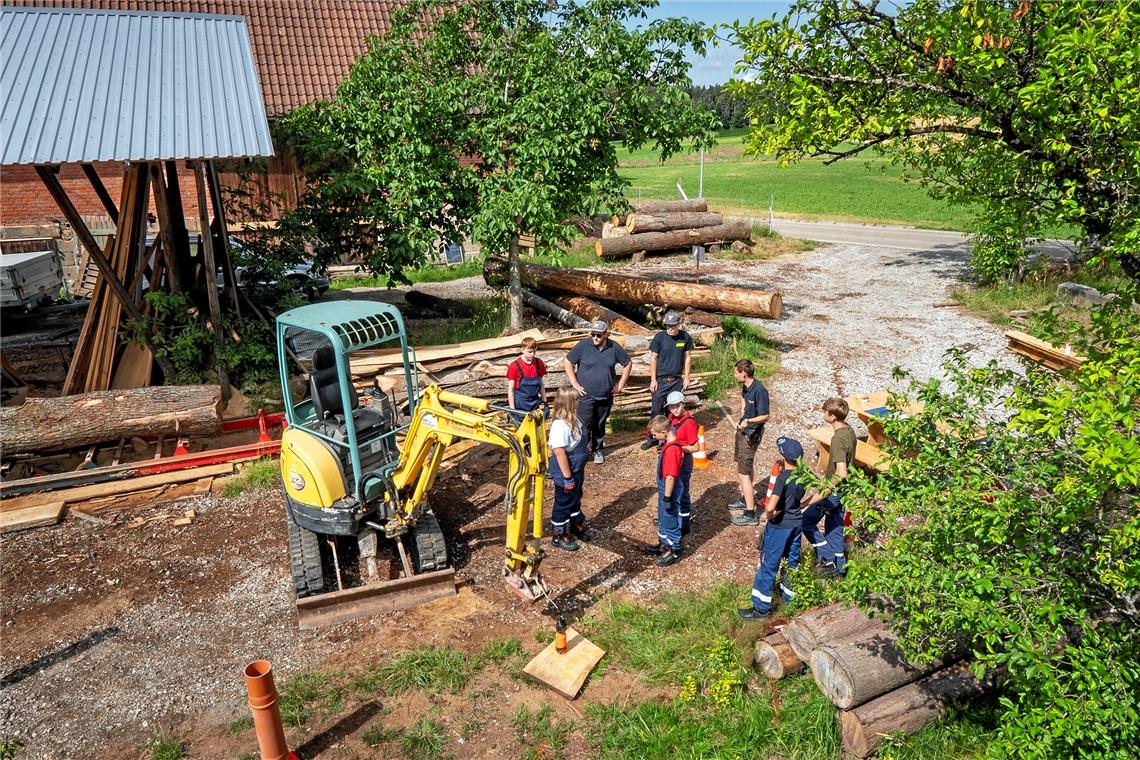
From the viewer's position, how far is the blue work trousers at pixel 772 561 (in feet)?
21.1

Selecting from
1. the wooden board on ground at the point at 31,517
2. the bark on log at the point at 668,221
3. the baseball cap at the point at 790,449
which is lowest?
the wooden board on ground at the point at 31,517

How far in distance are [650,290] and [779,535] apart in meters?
9.16

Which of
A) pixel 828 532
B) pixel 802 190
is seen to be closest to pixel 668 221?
pixel 828 532

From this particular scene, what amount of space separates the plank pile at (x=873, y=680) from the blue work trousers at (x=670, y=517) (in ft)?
6.46

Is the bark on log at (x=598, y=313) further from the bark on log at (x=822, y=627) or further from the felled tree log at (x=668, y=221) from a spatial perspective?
the bark on log at (x=822, y=627)

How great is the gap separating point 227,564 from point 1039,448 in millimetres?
7397

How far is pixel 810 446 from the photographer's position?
1025 centimetres

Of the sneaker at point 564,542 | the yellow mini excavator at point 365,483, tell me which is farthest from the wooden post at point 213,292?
the sneaker at point 564,542

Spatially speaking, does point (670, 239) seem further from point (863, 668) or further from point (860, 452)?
point (863, 668)

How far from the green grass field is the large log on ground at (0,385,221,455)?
15230mm

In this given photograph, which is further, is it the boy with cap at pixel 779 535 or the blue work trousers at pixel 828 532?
the blue work trousers at pixel 828 532

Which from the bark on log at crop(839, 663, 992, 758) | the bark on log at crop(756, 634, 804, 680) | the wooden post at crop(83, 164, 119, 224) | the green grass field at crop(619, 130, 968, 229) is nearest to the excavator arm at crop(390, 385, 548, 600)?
the bark on log at crop(756, 634, 804, 680)

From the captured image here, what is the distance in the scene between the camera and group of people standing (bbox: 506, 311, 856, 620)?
643 centimetres

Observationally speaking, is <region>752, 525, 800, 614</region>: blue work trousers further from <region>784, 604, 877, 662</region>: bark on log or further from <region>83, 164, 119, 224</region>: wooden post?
<region>83, 164, 119, 224</region>: wooden post
